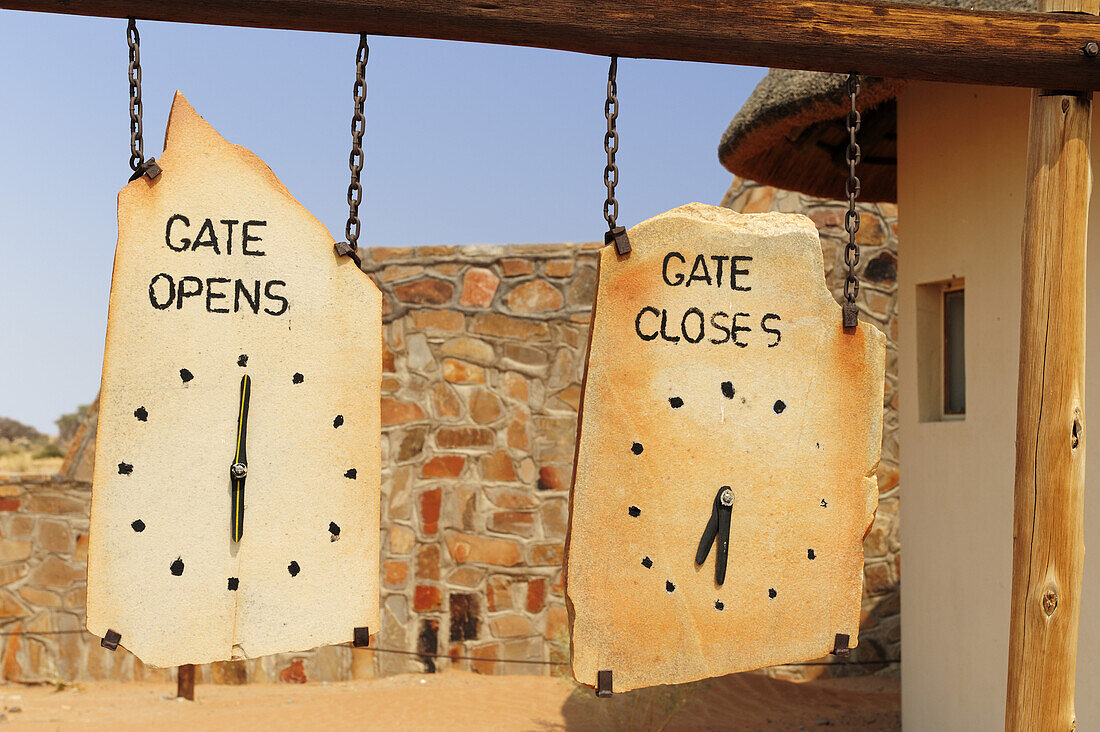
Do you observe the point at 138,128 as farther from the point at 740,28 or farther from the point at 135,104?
the point at 740,28

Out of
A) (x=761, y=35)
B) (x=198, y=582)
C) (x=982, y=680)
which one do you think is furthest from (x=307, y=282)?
(x=982, y=680)

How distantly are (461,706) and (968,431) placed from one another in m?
3.24

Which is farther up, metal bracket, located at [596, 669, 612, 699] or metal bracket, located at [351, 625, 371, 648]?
metal bracket, located at [351, 625, 371, 648]

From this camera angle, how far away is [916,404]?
14.7ft

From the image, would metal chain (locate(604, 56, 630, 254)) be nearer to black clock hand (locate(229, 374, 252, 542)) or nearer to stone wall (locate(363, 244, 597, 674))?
black clock hand (locate(229, 374, 252, 542))

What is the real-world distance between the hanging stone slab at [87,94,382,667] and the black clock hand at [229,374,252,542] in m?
0.01

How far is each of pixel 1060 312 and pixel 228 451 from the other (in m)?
1.92

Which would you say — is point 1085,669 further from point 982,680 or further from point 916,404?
point 916,404

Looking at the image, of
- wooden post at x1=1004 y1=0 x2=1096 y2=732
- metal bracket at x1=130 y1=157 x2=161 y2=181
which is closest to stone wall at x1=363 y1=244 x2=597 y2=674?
wooden post at x1=1004 y1=0 x2=1096 y2=732

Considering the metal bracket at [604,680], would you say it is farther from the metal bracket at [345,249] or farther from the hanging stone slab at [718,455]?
the metal bracket at [345,249]

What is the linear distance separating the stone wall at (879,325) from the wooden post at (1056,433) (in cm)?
369

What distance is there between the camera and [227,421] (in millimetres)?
2121

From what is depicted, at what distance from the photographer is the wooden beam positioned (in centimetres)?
219

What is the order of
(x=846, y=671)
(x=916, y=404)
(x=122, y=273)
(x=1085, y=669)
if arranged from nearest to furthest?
1. (x=122, y=273)
2. (x=1085, y=669)
3. (x=916, y=404)
4. (x=846, y=671)
